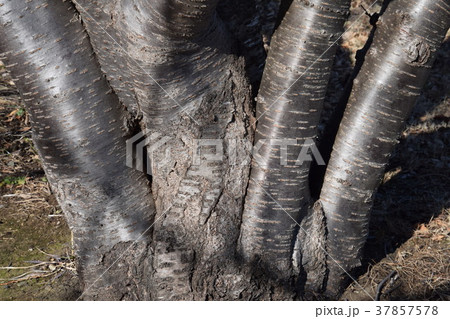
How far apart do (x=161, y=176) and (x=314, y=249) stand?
1.01m

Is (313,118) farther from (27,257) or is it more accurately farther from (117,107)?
(27,257)

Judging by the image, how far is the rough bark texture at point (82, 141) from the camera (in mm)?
2381

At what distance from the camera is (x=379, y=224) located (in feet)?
12.6

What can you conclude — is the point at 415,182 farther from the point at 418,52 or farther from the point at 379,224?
the point at 418,52

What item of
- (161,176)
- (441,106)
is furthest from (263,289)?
(441,106)

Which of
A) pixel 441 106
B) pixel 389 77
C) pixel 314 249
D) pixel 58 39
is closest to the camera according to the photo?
pixel 58 39

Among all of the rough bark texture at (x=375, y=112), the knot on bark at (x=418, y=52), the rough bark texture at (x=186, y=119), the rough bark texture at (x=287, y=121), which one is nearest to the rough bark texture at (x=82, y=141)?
the rough bark texture at (x=186, y=119)

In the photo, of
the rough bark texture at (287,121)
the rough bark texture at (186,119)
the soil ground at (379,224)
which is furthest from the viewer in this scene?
the soil ground at (379,224)

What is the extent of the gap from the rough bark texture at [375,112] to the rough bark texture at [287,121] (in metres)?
0.19

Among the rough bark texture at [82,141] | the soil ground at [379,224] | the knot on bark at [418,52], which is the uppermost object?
the knot on bark at [418,52]

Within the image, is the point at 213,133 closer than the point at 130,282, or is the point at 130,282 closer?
the point at 213,133

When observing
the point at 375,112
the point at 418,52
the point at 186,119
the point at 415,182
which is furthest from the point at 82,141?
the point at 415,182

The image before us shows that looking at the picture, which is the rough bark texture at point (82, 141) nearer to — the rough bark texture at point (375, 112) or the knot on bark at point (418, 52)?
the rough bark texture at point (375, 112)

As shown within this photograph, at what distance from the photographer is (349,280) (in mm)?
3266
